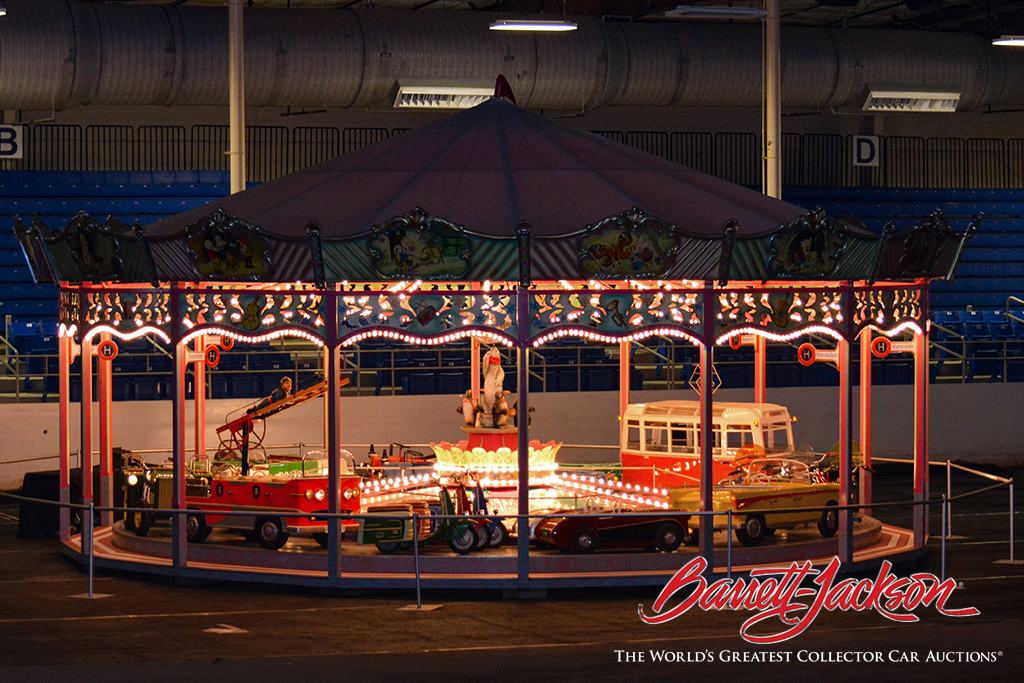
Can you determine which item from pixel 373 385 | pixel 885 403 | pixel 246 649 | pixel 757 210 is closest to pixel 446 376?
pixel 373 385

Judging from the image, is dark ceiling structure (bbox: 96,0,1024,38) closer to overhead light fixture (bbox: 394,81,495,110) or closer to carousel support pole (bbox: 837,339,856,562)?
overhead light fixture (bbox: 394,81,495,110)

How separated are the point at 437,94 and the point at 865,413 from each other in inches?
426

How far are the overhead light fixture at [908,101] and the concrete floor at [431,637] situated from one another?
13630 millimetres

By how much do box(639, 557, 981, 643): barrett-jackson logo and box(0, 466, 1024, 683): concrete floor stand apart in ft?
0.50

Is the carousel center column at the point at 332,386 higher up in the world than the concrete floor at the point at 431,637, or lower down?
higher up

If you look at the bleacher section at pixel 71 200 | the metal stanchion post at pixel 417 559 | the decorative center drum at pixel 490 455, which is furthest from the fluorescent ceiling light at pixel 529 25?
the metal stanchion post at pixel 417 559

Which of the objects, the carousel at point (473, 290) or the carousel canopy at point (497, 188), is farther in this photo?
the carousel canopy at point (497, 188)

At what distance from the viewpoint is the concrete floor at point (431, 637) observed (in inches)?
409

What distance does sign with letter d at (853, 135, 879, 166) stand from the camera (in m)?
28.1

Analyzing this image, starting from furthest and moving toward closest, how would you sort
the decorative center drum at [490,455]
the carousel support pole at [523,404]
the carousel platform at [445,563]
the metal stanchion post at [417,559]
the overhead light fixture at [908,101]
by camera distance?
the overhead light fixture at [908,101] → the decorative center drum at [490,455] → the carousel platform at [445,563] → the carousel support pole at [523,404] → the metal stanchion post at [417,559]

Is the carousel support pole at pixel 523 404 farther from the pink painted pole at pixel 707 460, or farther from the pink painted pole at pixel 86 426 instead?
the pink painted pole at pixel 86 426

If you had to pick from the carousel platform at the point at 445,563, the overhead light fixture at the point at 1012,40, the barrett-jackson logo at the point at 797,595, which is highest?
the overhead light fixture at the point at 1012,40

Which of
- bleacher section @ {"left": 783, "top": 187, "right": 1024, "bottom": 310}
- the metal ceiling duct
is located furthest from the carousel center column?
bleacher section @ {"left": 783, "top": 187, "right": 1024, "bottom": 310}

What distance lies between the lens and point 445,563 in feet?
43.6
